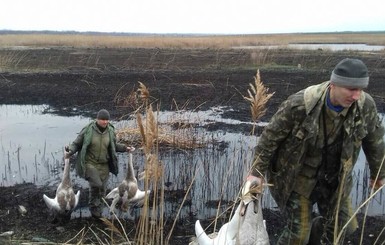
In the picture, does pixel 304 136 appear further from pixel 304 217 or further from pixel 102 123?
pixel 102 123

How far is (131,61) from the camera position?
26.5m

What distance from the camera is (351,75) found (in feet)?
9.66

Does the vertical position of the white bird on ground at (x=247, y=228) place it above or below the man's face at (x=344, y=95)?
below

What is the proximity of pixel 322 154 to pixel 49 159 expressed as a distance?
6.56 m

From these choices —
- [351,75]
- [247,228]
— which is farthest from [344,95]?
[247,228]

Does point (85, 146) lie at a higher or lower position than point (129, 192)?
higher

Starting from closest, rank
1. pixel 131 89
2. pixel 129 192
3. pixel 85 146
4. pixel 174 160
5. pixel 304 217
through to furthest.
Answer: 1. pixel 304 217
2. pixel 85 146
3. pixel 129 192
4. pixel 174 160
5. pixel 131 89

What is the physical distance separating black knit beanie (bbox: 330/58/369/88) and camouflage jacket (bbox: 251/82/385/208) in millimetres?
265

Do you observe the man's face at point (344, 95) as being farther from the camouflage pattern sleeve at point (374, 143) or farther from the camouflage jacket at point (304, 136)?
the camouflage pattern sleeve at point (374, 143)

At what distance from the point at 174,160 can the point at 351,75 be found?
18.7 feet

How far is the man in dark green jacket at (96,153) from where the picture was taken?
18.7 feet

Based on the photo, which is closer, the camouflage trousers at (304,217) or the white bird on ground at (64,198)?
the camouflage trousers at (304,217)

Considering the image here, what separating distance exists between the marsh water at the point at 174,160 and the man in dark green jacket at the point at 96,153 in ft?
2.22

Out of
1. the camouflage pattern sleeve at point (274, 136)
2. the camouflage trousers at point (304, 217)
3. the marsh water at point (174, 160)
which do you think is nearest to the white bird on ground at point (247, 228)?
the camouflage pattern sleeve at point (274, 136)
